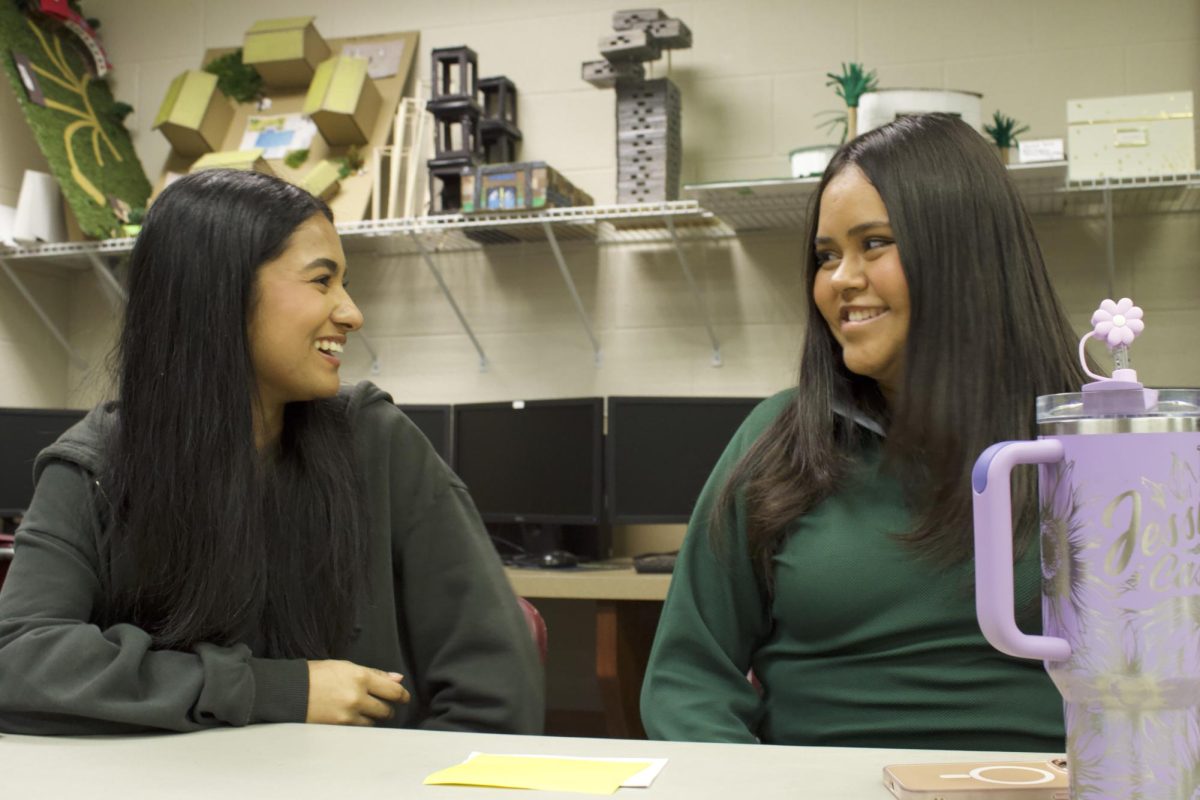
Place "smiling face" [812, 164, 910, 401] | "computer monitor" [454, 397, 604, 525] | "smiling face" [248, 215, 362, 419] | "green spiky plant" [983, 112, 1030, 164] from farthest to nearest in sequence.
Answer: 1. "computer monitor" [454, 397, 604, 525]
2. "green spiky plant" [983, 112, 1030, 164]
3. "smiling face" [248, 215, 362, 419]
4. "smiling face" [812, 164, 910, 401]

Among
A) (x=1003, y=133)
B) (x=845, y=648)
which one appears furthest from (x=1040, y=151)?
(x=845, y=648)

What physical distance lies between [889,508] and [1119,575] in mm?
601

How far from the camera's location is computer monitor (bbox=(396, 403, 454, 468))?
10.9 ft

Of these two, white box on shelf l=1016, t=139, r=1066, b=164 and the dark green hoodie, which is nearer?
the dark green hoodie

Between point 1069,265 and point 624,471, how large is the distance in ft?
4.05

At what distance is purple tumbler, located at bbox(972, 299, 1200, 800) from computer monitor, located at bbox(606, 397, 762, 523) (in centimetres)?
247

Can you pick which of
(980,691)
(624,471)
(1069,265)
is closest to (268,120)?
(624,471)

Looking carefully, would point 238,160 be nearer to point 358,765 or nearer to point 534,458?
point 534,458

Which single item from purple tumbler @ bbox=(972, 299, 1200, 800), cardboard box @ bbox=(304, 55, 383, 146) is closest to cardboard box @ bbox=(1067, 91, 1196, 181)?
cardboard box @ bbox=(304, 55, 383, 146)

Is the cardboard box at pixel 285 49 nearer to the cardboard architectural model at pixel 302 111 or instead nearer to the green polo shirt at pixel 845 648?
the cardboard architectural model at pixel 302 111

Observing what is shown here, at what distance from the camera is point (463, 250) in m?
3.49

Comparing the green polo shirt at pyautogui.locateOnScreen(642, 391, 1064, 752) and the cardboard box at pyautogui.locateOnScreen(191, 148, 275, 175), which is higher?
the cardboard box at pyautogui.locateOnScreen(191, 148, 275, 175)

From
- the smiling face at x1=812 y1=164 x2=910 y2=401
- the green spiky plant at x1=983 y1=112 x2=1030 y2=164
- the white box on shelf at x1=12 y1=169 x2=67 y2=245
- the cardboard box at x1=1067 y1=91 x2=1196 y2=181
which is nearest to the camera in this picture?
the smiling face at x1=812 y1=164 x2=910 y2=401

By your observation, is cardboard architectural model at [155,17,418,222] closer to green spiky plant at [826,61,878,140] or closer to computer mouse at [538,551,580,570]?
computer mouse at [538,551,580,570]
